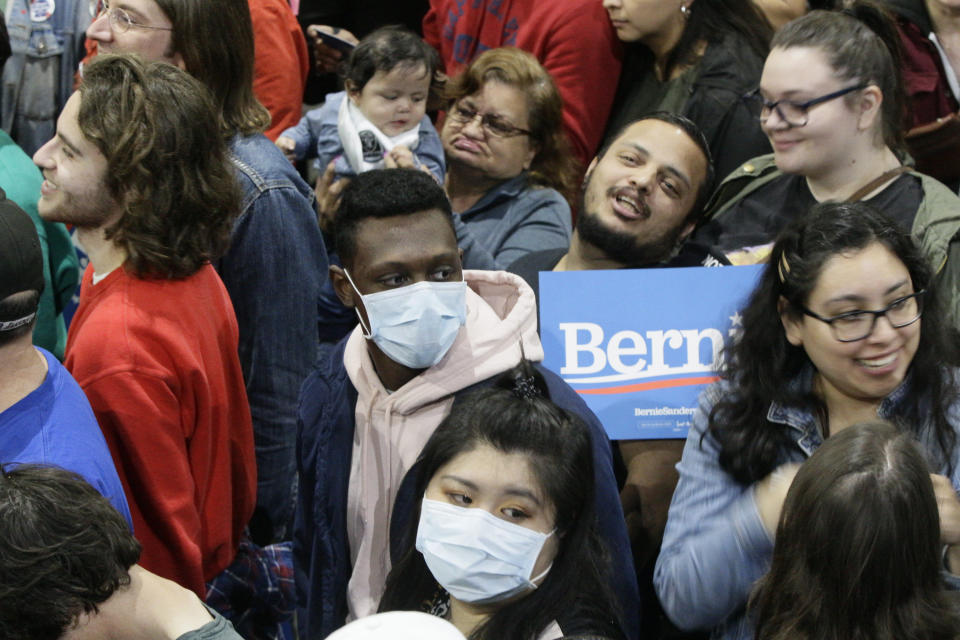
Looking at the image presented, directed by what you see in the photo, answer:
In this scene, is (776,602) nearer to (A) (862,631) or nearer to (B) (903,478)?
(A) (862,631)

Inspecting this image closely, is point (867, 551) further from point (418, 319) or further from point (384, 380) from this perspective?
point (384, 380)

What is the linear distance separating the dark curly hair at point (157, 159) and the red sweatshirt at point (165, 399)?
0.08 meters

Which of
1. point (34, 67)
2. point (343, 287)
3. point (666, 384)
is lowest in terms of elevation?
point (34, 67)

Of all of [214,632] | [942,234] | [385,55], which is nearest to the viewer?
[214,632]

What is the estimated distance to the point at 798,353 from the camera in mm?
2818

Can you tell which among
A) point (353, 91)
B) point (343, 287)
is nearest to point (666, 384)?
point (343, 287)

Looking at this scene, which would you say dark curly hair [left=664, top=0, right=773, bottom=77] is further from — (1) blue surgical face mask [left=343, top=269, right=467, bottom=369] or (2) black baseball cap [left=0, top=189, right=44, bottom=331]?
(2) black baseball cap [left=0, top=189, right=44, bottom=331]

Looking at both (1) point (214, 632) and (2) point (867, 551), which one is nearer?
(2) point (867, 551)

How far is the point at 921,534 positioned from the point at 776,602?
0.29 meters

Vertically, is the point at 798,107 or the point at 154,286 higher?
the point at 798,107

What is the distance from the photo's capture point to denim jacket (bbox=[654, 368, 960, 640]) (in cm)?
258

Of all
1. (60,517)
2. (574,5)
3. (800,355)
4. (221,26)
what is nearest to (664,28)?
(574,5)

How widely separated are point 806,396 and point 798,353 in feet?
0.36

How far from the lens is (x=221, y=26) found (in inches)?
143
